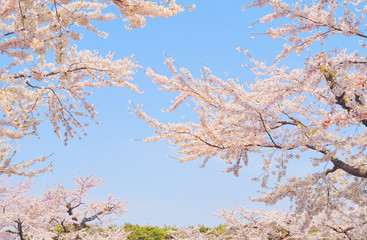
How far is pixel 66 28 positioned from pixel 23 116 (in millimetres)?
3623

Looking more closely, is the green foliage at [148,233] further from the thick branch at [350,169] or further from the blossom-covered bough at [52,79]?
the thick branch at [350,169]

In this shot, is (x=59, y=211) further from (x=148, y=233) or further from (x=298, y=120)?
(x=298, y=120)

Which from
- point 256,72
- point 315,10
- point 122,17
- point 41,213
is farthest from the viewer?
point 41,213

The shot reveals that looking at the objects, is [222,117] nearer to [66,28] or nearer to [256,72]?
[256,72]

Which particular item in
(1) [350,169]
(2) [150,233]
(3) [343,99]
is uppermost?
(3) [343,99]

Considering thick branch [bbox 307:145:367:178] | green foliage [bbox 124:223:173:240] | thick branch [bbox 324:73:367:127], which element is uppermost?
thick branch [bbox 324:73:367:127]

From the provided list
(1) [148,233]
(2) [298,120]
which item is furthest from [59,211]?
(2) [298,120]

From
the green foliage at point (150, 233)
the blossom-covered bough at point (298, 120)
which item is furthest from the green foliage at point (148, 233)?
the blossom-covered bough at point (298, 120)

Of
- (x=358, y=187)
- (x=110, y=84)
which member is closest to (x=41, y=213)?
(x=110, y=84)

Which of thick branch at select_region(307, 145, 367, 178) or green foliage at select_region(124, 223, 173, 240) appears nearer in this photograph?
thick branch at select_region(307, 145, 367, 178)

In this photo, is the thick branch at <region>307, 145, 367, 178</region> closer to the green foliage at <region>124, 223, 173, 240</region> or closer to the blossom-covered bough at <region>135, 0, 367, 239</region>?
the blossom-covered bough at <region>135, 0, 367, 239</region>

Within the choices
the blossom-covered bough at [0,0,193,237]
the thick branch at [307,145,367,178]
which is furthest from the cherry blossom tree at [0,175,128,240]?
the thick branch at [307,145,367,178]

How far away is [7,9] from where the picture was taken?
4.27 metres

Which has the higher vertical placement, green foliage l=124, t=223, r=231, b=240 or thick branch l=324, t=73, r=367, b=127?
thick branch l=324, t=73, r=367, b=127
